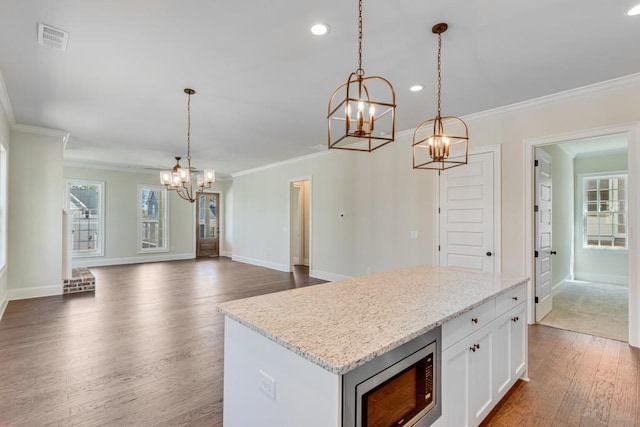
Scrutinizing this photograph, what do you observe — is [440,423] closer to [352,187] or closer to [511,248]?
[511,248]

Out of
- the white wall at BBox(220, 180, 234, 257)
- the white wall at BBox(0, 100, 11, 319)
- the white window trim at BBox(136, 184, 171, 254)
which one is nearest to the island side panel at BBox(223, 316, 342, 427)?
the white wall at BBox(0, 100, 11, 319)

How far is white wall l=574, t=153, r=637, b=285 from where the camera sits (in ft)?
20.7

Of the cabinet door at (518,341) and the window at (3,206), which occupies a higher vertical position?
A: the window at (3,206)

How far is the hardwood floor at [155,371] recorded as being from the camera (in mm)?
2162

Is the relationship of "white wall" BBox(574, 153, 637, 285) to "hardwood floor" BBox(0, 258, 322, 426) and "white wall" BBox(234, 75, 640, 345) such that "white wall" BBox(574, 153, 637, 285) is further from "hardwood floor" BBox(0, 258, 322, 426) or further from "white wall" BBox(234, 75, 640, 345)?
"hardwood floor" BBox(0, 258, 322, 426)

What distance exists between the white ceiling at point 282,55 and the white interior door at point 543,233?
41.3 inches

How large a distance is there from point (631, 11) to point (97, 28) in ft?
12.7

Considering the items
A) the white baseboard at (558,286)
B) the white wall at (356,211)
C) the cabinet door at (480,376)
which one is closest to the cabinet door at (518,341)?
the cabinet door at (480,376)

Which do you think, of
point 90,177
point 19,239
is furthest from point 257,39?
point 90,177

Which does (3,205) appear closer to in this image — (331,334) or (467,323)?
(331,334)

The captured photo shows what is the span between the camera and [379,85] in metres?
3.44

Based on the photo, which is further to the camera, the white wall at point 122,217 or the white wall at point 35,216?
the white wall at point 122,217

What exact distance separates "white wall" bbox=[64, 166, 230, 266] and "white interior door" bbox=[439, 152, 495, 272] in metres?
8.23

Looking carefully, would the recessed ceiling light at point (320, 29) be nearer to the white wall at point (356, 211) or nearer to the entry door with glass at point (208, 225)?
the white wall at point (356, 211)
